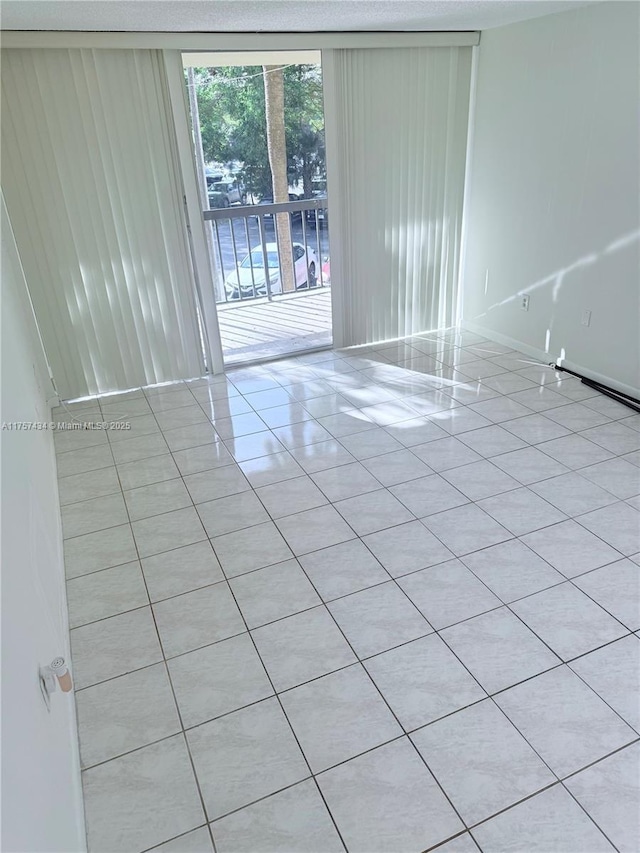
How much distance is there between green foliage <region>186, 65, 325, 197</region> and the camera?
17.7 feet

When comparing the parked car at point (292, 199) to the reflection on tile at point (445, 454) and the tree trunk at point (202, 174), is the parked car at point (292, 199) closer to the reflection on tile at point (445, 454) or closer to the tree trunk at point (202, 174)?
the tree trunk at point (202, 174)

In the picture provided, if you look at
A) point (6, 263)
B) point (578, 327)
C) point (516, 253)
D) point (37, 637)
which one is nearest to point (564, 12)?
point (516, 253)

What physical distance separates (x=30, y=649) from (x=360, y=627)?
1140mm

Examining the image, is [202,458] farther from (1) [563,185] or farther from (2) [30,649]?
(1) [563,185]

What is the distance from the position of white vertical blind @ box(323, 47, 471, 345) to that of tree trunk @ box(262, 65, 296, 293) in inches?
68.8

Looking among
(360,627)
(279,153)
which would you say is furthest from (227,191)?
(360,627)

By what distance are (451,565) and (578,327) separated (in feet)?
7.39

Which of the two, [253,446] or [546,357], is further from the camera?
[546,357]

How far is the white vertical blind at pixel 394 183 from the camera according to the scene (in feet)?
12.9

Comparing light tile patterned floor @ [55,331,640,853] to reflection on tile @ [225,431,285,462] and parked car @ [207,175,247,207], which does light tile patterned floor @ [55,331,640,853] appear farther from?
parked car @ [207,175,247,207]

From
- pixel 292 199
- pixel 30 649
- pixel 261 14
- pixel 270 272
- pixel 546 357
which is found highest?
pixel 261 14

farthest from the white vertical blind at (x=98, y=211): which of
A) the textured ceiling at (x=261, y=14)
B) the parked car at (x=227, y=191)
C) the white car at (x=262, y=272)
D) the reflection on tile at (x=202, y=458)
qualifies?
the parked car at (x=227, y=191)

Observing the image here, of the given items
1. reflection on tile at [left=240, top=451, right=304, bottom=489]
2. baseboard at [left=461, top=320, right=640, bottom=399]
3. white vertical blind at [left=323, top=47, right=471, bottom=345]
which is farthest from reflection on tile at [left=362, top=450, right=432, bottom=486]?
white vertical blind at [left=323, top=47, right=471, bottom=345]

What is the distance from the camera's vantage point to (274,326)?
17.6 feet
